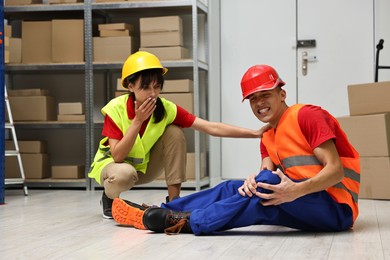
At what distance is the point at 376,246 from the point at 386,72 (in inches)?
128

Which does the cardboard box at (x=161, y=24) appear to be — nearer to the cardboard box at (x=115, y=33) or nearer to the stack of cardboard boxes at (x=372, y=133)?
the cardboard box at (x=115, y=33)

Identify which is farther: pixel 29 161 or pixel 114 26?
pixel 29 161

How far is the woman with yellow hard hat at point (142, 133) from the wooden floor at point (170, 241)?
26 cm

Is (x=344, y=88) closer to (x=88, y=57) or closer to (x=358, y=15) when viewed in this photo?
(x=358, y=15)

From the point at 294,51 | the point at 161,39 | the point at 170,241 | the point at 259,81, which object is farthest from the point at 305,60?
the point at 170,241

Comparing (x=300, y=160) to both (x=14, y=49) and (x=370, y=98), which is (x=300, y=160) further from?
(x=14, y=49)

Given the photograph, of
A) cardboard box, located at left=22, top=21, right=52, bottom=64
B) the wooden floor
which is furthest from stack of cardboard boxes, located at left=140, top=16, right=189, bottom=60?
the wooden floor

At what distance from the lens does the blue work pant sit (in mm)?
2799

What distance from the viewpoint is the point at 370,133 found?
4.55m

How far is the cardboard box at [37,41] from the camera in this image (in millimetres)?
5633

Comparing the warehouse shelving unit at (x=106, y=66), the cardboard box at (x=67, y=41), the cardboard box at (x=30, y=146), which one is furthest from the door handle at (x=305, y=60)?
the cardboard box at (x=30, y=146)

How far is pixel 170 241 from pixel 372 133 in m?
2.23

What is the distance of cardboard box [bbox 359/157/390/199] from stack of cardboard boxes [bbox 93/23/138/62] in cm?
208

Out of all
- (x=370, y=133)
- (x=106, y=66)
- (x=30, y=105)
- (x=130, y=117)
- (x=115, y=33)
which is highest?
(x=115, y=33)
